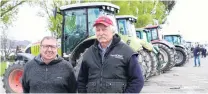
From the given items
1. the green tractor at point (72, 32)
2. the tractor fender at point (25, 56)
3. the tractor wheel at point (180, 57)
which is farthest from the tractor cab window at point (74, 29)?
the tractor wheel at point (180, 57)

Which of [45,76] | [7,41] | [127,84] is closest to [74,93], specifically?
[45,76]

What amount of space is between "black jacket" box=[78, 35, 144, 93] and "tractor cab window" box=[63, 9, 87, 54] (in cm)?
542

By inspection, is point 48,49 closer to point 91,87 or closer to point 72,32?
point 91,87

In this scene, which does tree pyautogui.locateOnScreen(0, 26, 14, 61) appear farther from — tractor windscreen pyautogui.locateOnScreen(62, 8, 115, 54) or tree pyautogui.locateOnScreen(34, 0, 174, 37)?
tractor windscreen pyautogui.locateOnScreen(62, 8, 115, 54)

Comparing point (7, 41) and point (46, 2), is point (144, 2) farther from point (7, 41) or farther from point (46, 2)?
point (7, 41)

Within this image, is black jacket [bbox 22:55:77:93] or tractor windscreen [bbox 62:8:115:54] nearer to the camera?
black jacket [bbox 22:55:77:93]

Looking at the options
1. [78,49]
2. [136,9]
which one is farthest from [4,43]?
[78,49]

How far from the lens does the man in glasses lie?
11.8 feet

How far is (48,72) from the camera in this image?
11.8 ft

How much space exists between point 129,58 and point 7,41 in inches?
1373

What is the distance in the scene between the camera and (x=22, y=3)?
89.4ft

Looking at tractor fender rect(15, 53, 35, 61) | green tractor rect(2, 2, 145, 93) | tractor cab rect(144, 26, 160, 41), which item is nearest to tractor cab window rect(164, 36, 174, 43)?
tractor cab rect(144, 26, 160, 41)

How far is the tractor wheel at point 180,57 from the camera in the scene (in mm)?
20709

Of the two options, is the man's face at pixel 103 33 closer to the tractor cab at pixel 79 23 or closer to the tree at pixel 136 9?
the tractor cab at pixel 79 23
